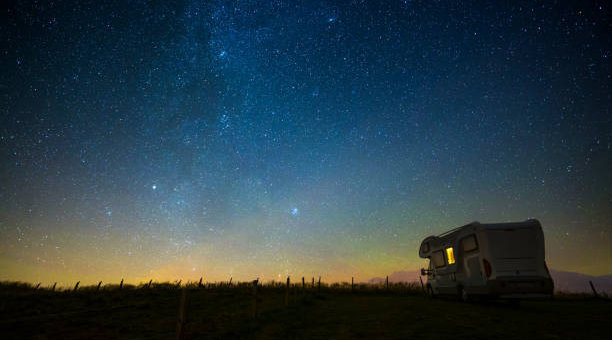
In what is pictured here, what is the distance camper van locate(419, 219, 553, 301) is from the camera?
36.2ft

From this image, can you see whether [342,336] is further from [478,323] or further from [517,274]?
[517,274]

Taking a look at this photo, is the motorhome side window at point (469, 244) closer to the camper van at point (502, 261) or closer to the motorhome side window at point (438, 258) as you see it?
the camper van at point (502, 261)

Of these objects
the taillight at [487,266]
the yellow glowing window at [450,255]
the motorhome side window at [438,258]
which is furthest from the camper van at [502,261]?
the motorhome side window at [438,258]

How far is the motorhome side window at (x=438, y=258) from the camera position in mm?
15404

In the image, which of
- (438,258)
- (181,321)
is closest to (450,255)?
(438,258)

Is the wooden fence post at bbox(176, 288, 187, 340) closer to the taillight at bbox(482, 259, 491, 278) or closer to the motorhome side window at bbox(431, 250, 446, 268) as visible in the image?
the taillight at bbox(482, 259, 491, 278)

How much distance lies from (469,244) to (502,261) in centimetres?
155

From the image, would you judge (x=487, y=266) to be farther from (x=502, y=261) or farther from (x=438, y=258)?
(x=438, y=258)

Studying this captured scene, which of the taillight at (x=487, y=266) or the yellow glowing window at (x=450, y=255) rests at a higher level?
the yellow glowing window at (x=450, y=255)

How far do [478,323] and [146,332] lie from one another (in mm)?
11068

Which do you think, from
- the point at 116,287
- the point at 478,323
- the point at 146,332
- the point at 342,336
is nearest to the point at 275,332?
the point at 342,336

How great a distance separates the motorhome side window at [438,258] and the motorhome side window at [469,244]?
2.25 metres

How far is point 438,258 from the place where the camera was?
52.3 ft

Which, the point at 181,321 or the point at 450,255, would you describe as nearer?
the point at 181,321
